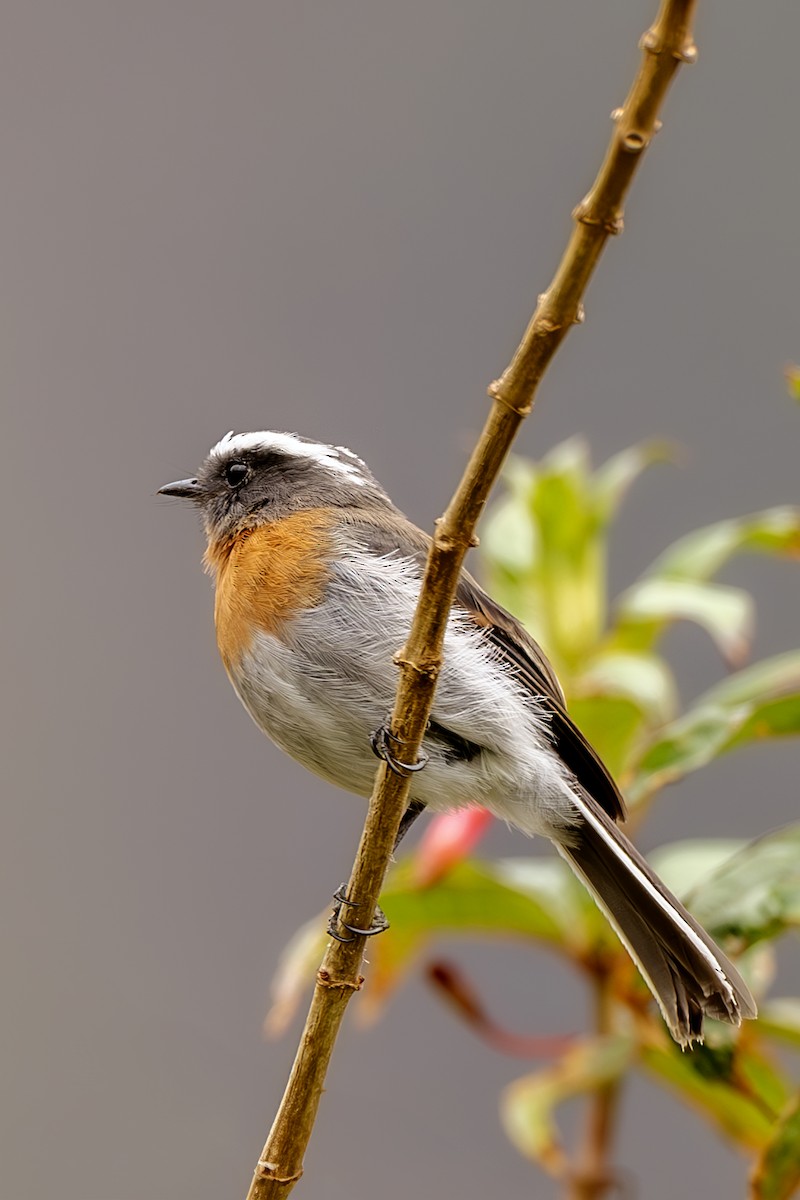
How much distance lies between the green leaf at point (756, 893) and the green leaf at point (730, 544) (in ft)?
1.59

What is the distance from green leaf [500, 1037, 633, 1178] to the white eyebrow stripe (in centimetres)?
114

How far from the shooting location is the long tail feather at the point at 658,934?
6.91 feet

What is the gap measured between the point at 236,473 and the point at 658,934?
1269mm

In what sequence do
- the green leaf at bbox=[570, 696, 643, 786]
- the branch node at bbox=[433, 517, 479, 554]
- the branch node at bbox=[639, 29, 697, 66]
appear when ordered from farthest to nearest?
the green leaf at bbox=[570, 696, 643, 786] < the branch node at bbox=[433, 517, 479, 554] < the branch node at bbox=[639, 29, 697, 66]

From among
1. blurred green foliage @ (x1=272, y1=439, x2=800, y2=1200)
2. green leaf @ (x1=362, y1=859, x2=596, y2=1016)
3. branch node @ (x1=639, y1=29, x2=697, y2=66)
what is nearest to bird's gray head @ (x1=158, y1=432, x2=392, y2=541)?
blurred green foliage @ (x1=272, y1=439, x2=800, y2=1200)

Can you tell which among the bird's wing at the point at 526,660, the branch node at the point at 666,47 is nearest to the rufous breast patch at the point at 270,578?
the bird's wing at the point at 526,660

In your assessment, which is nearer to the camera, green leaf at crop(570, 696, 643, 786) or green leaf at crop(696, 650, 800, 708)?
green leaf at crop(696, 650, 800, 708)

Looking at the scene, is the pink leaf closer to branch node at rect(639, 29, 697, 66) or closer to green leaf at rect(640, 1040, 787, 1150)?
green leaf at rect(640, 1040, 787, 1150)

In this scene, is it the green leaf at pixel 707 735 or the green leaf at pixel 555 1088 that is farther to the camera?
the green leaf at pixel 555 1088

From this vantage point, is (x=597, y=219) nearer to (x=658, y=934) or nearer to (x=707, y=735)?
(x=707, y=735)

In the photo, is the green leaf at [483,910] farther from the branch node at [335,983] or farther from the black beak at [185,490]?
the black beak at [185,490]

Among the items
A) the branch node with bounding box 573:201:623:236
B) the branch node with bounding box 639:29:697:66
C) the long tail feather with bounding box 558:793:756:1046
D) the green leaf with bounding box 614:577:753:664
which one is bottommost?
the long tail feather with bounding box 558:793:756:1046

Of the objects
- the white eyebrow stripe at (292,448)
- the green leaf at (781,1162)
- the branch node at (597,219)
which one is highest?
the white eyebrow stripe at (292,448)

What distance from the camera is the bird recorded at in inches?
91.0
